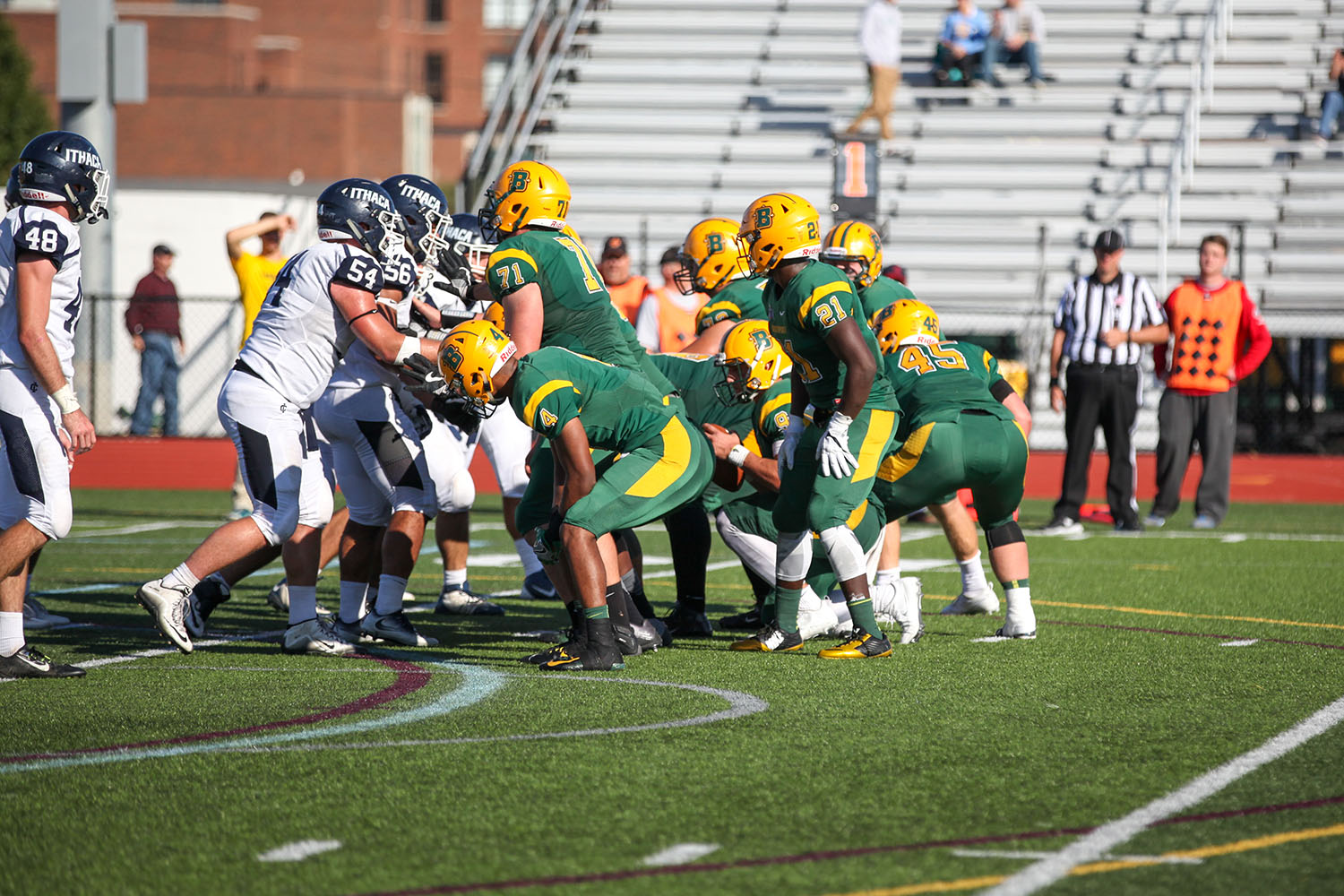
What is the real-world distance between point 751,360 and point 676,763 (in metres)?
2.73

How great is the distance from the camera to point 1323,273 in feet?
61.0

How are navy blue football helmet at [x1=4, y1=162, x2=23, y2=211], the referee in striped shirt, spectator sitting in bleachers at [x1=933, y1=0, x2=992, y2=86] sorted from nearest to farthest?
1. navy blue football helmet at [x1=4, y1=162, x2=23, y2=211]
2. the referee in striped shirt
3. spectator sitting in bleachers at [x1=933, y1=0, x2=992, y2=86]

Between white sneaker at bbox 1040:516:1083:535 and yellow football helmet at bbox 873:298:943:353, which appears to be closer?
yellow football helmet at bbox 873:298:943:353

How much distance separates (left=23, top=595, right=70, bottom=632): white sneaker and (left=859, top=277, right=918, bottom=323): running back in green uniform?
3911 millimetres

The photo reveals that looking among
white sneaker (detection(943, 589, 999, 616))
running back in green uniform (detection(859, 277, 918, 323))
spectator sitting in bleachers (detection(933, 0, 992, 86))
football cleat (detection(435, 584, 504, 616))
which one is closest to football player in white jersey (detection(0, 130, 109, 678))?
football cleat (detection(435, 584, 504, 616))

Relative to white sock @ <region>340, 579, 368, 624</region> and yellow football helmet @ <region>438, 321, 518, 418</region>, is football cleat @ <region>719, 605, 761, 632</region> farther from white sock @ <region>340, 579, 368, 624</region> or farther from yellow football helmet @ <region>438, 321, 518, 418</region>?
yellow football helmet @ <region>438, 321, 518, 418</region>

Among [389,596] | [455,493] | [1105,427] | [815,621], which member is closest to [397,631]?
[389,596]

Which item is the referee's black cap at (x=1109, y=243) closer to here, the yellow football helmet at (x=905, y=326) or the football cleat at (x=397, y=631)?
the yellow football helmet at (x=905, y=326)

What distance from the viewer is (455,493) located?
732cm

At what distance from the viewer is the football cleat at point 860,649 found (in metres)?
6.37

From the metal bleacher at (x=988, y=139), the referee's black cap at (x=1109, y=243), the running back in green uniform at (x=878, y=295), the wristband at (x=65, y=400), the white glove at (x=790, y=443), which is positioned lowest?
the white glove at (x=790, y=443)

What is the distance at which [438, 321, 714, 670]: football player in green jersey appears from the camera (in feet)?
19.5

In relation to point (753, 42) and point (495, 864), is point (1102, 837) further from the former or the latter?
point (753, 42)

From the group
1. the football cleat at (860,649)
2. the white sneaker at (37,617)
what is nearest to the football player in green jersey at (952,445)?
the football cleat at (860,649)
